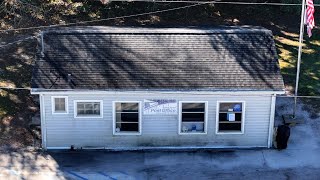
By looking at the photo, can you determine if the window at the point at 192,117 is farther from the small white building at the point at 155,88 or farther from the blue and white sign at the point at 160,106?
the blue and white sign at the point at 160,106

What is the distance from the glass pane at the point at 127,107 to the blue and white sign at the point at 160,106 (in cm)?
34

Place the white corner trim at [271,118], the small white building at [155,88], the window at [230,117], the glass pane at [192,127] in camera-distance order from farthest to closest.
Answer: the glass pane at [192,127] → the window at [230,117] → the white corner trim at [271,118] → the small white building at [155,88]

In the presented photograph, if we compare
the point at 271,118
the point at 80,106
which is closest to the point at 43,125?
the point at 80,106

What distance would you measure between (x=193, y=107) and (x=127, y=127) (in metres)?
2.55

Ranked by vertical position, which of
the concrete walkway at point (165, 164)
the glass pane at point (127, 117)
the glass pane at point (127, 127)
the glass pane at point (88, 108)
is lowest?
the concrete walkway at point (165, 164)

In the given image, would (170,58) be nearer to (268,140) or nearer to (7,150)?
(268,140)

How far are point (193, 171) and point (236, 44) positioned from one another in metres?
5.20

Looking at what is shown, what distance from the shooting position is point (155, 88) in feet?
73.8

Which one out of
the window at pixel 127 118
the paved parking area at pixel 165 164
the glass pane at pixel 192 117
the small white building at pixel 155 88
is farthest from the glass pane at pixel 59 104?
the glass pane at pixel 192 117

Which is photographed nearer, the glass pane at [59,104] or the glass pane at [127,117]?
the glass pane at [59,104]

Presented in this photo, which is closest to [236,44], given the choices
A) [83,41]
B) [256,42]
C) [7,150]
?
[256,42]

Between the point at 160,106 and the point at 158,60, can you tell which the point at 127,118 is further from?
the point at 158,60

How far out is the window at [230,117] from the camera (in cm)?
2311

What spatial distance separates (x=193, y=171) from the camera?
22.2 metres
